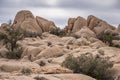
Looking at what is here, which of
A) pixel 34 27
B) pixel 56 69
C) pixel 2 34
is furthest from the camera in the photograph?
pixel 34 27

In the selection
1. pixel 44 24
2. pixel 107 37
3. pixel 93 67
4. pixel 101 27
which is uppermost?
pixel 44 24

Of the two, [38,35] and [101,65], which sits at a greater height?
[38,35]

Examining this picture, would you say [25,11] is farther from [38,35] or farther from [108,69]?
[108,69]

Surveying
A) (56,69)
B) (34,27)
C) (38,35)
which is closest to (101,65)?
(56,69)

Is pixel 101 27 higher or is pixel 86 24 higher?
pixel 86 24

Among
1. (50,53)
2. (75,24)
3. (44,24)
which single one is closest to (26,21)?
(44,24)

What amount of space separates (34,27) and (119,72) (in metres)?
40.0

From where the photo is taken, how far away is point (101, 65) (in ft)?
84.1

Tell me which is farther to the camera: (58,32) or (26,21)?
(26,21)

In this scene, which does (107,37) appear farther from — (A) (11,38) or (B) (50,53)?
(B) (50,53)

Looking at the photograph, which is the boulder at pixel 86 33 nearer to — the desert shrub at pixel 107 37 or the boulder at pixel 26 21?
the desert shrub at pixel 107 37

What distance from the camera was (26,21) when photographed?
63719 millimetres

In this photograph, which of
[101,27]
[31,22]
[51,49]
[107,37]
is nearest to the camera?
[51,49]

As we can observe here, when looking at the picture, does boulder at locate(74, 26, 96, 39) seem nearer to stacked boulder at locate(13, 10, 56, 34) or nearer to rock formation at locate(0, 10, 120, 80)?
rock formation at locate(0, 10, 120, 80)
